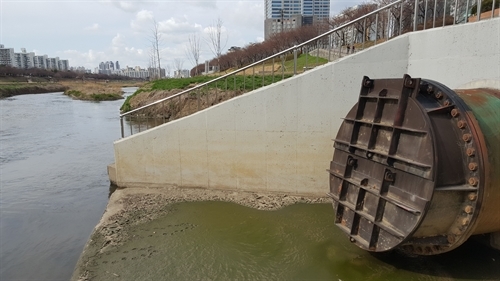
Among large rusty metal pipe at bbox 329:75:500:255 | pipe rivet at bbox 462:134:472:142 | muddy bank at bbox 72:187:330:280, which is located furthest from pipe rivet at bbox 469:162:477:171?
muddy bank at bbox 72:187:330:280

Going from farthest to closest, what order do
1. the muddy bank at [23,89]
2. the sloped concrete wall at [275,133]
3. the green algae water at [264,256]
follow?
the muddy bank at [23,89] < the sloped concrete wall at [275,133] < the green algae water at [264,256]

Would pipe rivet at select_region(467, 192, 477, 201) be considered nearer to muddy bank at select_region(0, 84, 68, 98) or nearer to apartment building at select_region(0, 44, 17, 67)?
muddy bank at select_region(0, 84, 68, 98)

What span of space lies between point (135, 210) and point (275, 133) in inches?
144

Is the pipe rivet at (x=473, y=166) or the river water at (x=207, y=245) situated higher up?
the pipe rivet at (x=473, y=166)

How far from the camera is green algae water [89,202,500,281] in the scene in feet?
16.4

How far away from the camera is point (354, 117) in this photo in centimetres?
530

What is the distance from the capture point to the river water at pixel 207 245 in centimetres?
505

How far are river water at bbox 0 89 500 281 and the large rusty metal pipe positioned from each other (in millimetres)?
695

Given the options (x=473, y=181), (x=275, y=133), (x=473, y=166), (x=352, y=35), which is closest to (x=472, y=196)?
(x=473, y=181)

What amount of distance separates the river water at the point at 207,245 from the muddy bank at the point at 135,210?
0.17 meters

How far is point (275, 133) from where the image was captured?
310 inches

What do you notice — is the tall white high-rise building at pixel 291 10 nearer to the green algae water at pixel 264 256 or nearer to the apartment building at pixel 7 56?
the green algae water at pixel 264 256

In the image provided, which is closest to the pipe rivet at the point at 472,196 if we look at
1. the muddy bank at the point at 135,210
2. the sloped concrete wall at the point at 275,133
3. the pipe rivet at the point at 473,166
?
the pipe rivet at the point at 473,166

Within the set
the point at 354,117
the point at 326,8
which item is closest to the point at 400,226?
the point at 354,117
